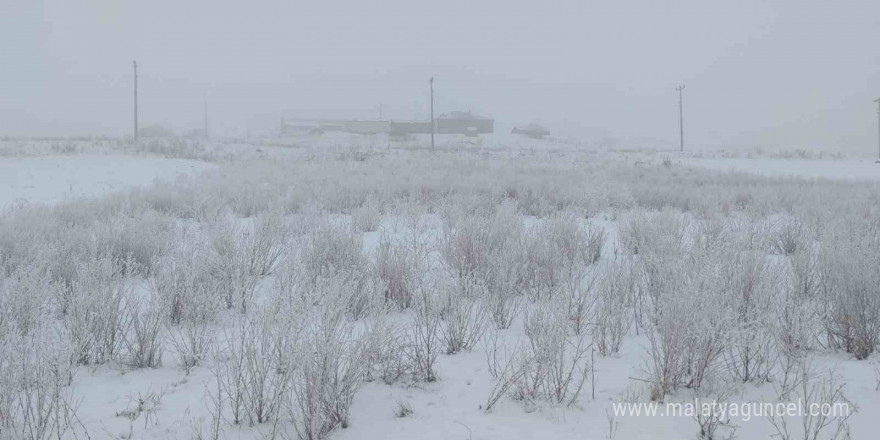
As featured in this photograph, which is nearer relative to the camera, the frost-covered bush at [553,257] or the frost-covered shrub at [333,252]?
the frost-covered bush at [553,257]

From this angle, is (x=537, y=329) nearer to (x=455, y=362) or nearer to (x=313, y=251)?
(x=455, y=362)

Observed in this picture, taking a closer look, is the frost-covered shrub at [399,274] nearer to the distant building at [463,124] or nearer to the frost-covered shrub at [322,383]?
the frost-covered shrub at [322,383]

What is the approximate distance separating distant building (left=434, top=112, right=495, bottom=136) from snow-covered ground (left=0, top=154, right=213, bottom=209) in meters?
34.2

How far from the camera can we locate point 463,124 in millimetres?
57531

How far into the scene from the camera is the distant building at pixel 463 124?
56.9m

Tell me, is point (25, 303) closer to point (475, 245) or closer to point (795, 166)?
point (475, 245)

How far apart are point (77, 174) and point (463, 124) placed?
42.2 m

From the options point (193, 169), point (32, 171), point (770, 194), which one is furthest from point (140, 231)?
point (193, 169)

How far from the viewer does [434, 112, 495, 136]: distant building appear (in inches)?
2242

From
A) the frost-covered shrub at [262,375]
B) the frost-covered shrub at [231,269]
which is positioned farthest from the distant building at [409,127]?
the frost-covered shrub at [262,375]

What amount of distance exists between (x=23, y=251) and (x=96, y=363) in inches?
125

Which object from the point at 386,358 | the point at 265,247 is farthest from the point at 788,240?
the point at 265,247

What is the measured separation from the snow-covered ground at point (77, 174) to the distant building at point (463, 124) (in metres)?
34.2

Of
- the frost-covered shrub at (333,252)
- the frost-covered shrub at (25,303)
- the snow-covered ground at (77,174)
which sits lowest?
the frost-covered shrub at (25,303)
